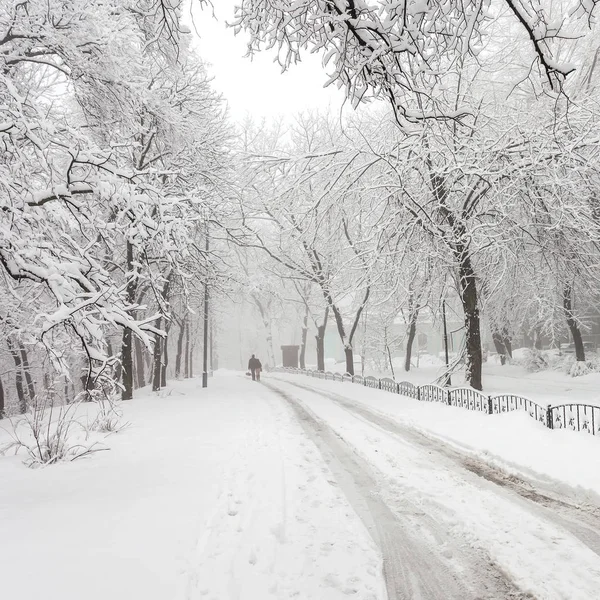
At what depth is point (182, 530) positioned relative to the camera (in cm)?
429

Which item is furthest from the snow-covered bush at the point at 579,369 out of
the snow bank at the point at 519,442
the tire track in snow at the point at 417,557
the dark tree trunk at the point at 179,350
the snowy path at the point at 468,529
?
the dark tree trunk at the point at 179,350

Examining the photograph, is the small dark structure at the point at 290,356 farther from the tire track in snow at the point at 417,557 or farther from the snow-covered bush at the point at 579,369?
the tire track in snow at the point at 417,557

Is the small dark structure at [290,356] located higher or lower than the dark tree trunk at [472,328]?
lower

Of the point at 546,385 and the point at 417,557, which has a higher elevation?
the point at 417,557

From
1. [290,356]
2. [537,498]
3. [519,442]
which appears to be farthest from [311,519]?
[290,356]

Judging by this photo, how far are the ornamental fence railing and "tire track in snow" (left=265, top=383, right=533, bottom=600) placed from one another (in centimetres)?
410

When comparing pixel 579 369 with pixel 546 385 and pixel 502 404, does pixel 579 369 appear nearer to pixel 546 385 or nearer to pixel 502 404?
pixel 546 385

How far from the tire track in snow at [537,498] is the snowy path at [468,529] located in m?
0.01

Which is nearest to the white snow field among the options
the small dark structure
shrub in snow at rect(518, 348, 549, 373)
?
shrub in snow at rect(518, 348, 549, 373)

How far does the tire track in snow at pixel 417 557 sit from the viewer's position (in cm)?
352

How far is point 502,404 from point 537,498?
221 inches

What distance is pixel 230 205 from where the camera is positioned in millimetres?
19266

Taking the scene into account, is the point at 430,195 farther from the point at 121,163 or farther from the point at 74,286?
the point at 74,286

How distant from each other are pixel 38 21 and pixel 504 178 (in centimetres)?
1090
